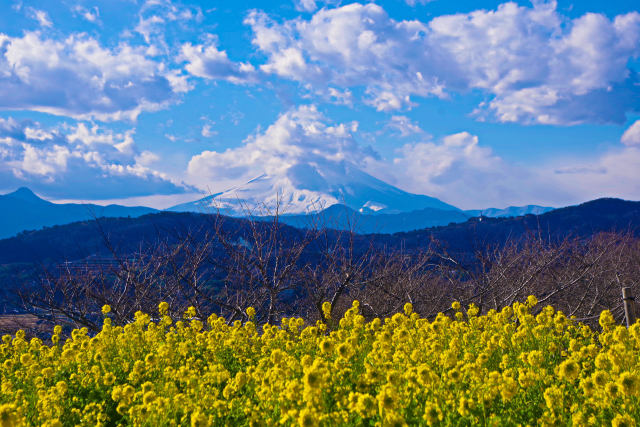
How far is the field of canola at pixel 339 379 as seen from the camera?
4422 mm

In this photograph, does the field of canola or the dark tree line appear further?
the dark tree line

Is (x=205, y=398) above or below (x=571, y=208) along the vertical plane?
below

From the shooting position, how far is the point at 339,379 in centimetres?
583

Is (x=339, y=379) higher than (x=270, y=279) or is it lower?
lower

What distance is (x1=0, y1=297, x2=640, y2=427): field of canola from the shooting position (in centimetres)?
442

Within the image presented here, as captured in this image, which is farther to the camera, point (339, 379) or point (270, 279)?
point (270, 279)

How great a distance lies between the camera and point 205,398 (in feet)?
16.9

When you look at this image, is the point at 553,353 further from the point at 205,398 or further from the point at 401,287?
the point at 401,287

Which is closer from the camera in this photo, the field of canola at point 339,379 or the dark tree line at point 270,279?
the field of canola at point 339,379

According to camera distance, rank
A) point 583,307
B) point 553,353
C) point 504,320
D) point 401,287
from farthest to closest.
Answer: point 583,307
point 401,287
point 504,320
point 553,353

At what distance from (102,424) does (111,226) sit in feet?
345

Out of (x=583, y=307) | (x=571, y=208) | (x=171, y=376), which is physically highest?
(x=571, y=208)

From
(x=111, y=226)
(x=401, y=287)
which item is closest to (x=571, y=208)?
(x=111, y=226)

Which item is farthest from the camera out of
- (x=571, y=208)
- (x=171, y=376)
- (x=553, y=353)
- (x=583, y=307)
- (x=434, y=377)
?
(x=571, y=208)
